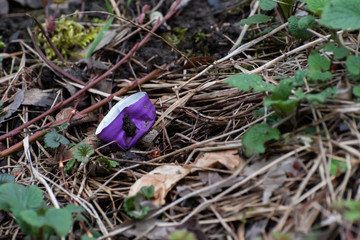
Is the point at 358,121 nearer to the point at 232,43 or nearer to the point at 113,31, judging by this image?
the point at 232,43

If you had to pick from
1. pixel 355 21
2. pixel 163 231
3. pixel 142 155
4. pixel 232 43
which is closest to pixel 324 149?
pixel 355 21

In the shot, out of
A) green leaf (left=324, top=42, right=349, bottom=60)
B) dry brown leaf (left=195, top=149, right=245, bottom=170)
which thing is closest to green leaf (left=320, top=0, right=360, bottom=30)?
green leaf (left=324, top=42, right=349, bottom=60)

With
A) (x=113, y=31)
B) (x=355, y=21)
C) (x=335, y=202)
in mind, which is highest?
(x=355, y=21)

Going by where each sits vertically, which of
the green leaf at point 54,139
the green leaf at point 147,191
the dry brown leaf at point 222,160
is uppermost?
the green leaf at point 54,139

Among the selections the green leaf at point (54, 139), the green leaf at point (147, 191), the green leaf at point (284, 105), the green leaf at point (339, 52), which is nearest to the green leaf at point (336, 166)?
the green leaf at point (284, 105)

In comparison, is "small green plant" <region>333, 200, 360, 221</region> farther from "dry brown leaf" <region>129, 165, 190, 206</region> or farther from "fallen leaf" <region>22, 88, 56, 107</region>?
"fallen leaf" <region>22, 88, 56, 107</region>

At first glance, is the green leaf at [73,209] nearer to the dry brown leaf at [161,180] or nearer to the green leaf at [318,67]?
the dry brown leaf at [161,180]
